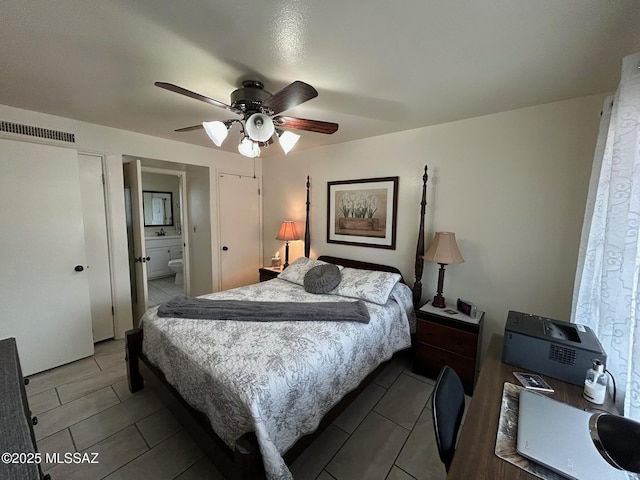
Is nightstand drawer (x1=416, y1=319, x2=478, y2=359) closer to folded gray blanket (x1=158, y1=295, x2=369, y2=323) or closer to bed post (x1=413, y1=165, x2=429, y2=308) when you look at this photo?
bed post (x1=413, y1=165, x2=429, y2=308)

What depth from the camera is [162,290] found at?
4797mm

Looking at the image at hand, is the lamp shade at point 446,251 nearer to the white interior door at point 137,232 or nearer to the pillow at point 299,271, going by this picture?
the pillow at point 299,271

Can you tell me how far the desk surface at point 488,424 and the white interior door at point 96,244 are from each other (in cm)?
352

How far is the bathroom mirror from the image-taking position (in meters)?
5.25

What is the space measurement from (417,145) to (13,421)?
316 cm

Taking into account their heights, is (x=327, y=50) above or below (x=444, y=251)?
above

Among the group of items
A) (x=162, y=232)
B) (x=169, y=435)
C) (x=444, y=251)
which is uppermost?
(x=444, y=251)

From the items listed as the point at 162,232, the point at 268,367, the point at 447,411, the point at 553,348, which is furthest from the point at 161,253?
the point at 553,348

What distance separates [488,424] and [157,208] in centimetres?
613

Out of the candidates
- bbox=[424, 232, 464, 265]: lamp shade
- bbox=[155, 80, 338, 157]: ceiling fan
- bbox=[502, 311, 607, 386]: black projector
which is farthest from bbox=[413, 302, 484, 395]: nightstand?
bbox=[155, 80, 338, 157]: ceiling fan

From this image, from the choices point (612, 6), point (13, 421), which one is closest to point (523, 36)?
point (612, 6)

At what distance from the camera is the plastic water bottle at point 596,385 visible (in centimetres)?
112

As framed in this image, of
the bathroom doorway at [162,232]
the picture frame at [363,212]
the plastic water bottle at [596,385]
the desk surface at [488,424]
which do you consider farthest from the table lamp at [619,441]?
the bathroom doorway at [162,232]

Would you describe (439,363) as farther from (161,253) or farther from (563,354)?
(161,253)
